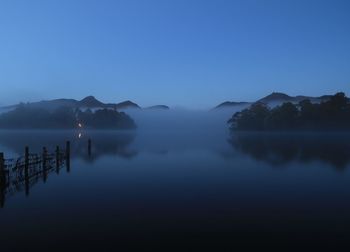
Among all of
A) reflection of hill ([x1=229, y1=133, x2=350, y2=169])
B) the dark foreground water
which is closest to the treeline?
reflection of hill ([x1=229, y1=133, x2=350, y2=169])

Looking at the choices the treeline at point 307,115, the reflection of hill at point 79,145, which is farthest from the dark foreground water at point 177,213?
the treeline at point 307,115

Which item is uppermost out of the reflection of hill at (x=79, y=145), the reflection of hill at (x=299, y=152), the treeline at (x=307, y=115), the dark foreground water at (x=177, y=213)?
the treeline at (x=307, y=115)

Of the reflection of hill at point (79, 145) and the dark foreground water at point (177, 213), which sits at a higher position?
the reflection of hill at point (79, 145)

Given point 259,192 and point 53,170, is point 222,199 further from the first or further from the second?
point 53,170

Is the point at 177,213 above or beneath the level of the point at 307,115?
beneath

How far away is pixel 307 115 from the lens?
176125mm

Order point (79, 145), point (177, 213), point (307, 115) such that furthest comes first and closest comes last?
point (307, 115) → point (79, 145) → point (177, 213)

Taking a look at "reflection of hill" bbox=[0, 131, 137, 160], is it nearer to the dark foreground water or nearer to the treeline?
the dark foreground water

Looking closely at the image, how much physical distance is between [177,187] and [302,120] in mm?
164152

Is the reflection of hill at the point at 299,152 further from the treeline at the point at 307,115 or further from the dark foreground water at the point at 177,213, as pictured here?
the treeline at the point at 307,115

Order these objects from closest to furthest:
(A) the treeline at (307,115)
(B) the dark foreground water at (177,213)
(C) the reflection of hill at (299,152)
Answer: (B) the dark foreground water at (177,213), (C) the reflection of hill at (299,152), (A) the treeline at (307,115)

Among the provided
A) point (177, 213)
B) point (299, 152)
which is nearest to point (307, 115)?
point (299, 152)

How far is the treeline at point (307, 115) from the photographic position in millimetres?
169087

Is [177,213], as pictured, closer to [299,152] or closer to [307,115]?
[299,152]
